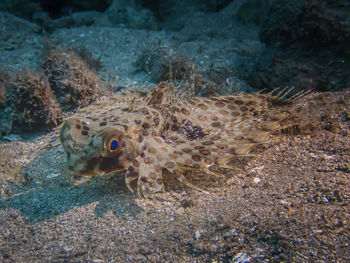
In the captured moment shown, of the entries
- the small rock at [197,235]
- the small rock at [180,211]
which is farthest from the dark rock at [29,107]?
the small rock at [197,235]

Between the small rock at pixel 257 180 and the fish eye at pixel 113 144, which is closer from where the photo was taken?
the fish eye at pixel 113 144

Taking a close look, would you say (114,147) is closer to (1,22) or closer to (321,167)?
(321,167)

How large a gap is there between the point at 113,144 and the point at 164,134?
1185mm

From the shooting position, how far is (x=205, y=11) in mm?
11867

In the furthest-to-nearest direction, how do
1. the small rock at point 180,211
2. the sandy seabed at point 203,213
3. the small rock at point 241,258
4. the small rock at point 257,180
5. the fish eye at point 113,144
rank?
the small rock at point 257,180 → the fish eye at point 113,144 → the small rock at point 180,211 → the sandy seabed at point 203,213 → the small rock at point 241,258

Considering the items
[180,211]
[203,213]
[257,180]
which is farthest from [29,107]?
[257,180]

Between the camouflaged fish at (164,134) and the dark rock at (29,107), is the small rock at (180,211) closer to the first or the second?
the camouflaged fish at (164,134)

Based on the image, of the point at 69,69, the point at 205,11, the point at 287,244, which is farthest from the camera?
the point at 205,11

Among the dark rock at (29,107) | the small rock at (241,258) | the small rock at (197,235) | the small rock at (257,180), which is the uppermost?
the dark rock at (29,107)

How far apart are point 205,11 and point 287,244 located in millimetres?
11823

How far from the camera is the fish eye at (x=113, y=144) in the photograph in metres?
3.46

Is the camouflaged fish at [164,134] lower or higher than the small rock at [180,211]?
higher

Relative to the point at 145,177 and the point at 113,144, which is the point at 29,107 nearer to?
the point at 113,144

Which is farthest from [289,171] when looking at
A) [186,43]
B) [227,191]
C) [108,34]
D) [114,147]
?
[108,34]
